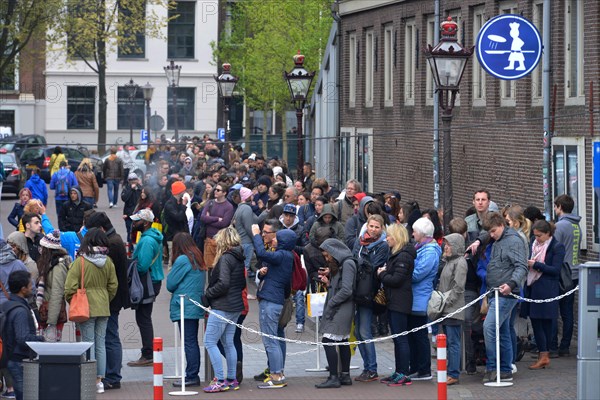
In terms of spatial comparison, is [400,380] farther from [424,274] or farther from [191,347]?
[191,347]

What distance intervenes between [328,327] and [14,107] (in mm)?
62501

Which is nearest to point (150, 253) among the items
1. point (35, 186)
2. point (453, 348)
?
point (453, 348)

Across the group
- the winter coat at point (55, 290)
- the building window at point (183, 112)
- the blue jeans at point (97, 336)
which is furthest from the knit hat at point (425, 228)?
the building window at point (183, 112)

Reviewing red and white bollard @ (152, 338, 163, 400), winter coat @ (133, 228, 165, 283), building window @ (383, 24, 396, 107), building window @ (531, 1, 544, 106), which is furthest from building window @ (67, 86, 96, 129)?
red and white bollard @ (152, 338, 163, 400)

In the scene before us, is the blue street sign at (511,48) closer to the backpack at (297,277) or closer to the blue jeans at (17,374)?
the backpack at (297,277)

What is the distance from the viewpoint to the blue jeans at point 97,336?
44.3 feet

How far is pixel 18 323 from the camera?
11875mm

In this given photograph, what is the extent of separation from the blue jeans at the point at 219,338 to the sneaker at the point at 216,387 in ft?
0.20

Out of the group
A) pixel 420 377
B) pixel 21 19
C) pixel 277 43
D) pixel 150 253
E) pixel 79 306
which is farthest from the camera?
pixel 277 43

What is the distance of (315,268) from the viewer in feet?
48.7

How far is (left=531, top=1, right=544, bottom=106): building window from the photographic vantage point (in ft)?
65.3

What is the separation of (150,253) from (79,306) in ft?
4.86

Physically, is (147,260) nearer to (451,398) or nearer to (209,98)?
(451,398)

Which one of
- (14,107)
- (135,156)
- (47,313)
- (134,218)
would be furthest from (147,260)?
(14,107)
